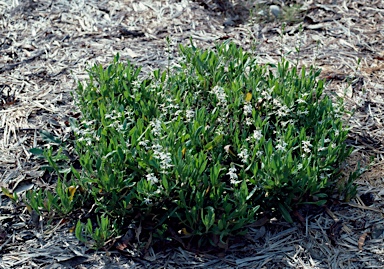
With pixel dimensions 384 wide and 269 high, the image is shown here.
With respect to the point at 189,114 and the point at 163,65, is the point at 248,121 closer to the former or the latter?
the point at 189,114

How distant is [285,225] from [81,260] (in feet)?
3.77

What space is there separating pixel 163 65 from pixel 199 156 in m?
1.59

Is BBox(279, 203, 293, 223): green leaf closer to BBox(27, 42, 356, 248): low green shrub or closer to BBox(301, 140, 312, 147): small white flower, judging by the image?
BBox(27, 42, 356, 248): low green shrub

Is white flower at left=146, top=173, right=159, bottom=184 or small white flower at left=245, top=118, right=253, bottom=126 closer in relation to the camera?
white flower at left=146, top=173, right=159, bottom=184

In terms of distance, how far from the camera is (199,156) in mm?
2922

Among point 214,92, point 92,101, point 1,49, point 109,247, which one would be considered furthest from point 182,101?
point 1,49

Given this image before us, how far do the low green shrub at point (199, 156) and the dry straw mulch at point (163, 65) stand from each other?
139 millimetres

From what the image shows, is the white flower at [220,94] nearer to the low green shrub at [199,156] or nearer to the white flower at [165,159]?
the low green shrub at [199,156]

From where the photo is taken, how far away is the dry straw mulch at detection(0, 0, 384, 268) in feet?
9.69

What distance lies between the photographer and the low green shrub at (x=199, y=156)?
9.52 ft

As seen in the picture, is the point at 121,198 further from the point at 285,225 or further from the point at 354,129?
the point at 354,129

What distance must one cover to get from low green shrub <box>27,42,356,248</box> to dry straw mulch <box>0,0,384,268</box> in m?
0.14

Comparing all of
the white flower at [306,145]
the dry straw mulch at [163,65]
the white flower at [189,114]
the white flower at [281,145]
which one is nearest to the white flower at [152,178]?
the dry straw mulch at [163,65]

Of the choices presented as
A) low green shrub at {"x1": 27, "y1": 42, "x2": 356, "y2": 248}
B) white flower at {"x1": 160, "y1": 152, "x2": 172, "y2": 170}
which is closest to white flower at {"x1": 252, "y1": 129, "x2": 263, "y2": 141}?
low green shrub at {"x1": 27, "y1": 42, "x2": 356, "y2": 248}
